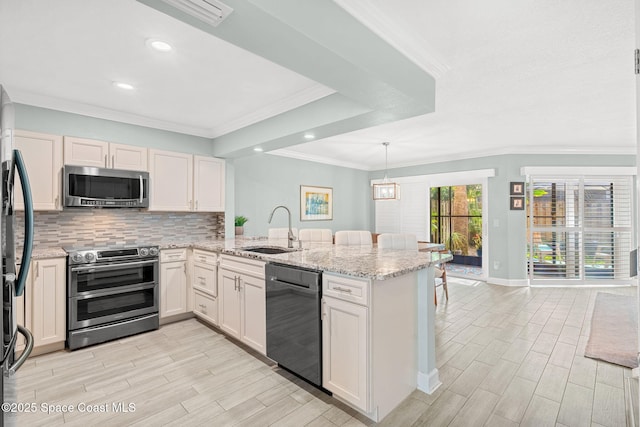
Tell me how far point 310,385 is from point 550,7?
112 inches

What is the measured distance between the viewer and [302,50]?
1686 mm

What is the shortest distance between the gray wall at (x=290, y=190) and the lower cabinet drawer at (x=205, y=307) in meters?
1.69

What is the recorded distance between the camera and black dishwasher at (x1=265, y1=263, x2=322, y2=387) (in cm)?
216

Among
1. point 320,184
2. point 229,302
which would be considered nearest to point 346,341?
point 229,302

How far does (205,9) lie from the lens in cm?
133

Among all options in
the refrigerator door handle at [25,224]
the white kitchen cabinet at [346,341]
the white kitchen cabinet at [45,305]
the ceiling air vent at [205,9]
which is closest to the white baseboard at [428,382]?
the white kitchen cabinet at [346,341]

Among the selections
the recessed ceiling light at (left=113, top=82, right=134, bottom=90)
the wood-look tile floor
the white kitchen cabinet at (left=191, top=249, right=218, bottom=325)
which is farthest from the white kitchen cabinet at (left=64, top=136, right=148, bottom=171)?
the wood-look tile floor

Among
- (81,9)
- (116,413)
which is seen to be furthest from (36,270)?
(81,9)

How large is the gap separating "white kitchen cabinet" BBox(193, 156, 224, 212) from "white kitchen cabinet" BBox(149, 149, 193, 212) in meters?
0.08

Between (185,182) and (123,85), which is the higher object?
(123,85)

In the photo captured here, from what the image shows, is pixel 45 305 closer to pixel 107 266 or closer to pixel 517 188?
pixel 107 266

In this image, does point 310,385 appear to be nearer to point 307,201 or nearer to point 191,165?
point 191,165

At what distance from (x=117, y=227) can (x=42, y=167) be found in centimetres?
97

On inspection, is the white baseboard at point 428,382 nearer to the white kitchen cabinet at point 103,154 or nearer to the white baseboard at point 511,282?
the white kitchen cabinet at point 103,154
